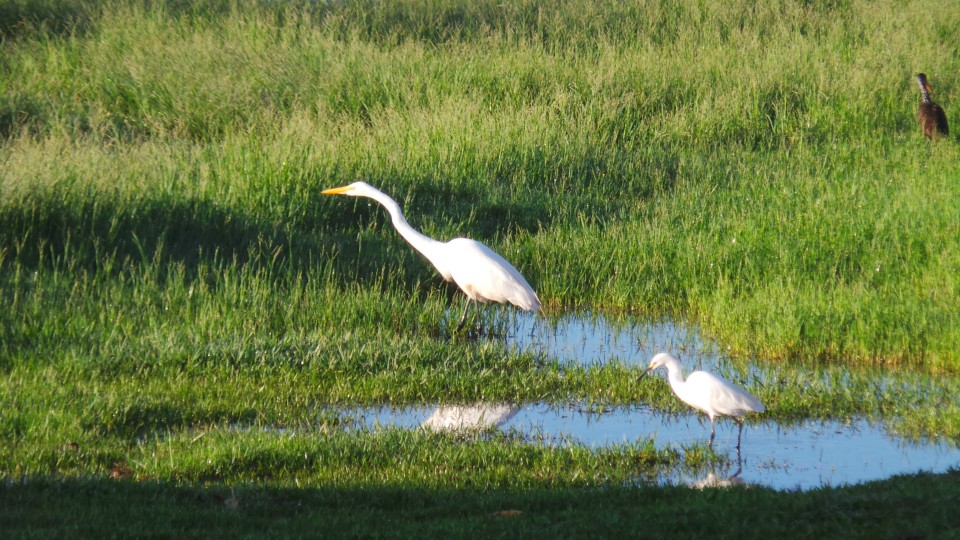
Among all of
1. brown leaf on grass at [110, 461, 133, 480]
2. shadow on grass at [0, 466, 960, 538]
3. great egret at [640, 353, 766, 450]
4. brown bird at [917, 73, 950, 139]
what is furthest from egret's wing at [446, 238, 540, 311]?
brown bird at [917, 73, 950, 139]

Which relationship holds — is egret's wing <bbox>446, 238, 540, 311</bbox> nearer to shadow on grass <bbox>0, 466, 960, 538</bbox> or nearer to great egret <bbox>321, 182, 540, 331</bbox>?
great egret <bbox>321, 182, 540, 331</bbox>

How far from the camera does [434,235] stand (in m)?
10.6

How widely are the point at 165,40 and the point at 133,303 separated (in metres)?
9.03

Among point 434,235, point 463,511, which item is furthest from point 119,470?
point 434,235

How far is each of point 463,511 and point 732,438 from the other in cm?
221

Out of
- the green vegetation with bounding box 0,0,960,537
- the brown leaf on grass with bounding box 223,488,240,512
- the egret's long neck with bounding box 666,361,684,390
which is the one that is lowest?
the green vegetation with bounding box 0,0,960,537

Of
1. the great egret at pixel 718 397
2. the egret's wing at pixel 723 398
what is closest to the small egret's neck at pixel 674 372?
the great egret at pixel 718 397

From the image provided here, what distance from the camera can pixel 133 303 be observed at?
314 inches

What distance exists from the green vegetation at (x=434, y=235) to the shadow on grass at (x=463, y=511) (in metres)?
0.02

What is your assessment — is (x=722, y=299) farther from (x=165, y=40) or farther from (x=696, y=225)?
(x=165, y=40)

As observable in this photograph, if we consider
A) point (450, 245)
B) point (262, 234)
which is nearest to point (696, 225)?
point (450, 245)

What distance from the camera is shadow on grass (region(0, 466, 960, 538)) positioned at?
433 centimetres

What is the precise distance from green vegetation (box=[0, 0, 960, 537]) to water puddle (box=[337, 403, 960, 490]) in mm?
206

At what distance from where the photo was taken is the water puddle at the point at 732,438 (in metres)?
5.88
